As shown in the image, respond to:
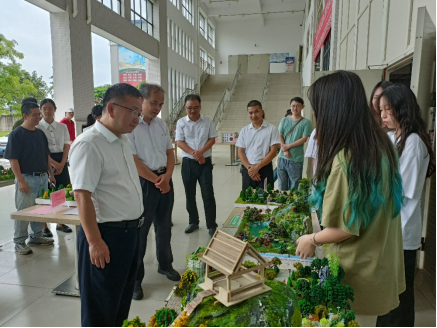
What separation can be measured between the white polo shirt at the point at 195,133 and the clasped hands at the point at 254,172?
2.10 ft

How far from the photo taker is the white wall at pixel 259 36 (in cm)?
2500

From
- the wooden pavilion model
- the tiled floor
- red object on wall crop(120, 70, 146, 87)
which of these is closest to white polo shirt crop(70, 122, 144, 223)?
the tiled floor

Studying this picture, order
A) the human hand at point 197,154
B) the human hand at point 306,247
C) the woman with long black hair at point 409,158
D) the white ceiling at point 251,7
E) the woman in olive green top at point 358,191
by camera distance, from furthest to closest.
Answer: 1. the white ceiling at point 251,7
2. the human hand at point 197,154
3. the woman with long black hair at point 409,158
4. the human hand at point 306,247
5. the woman in olive green top at point 358,191

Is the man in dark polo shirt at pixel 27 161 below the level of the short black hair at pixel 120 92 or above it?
below

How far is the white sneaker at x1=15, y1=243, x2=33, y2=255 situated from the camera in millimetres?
3664

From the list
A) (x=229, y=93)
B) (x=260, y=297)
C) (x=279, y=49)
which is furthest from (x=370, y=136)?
(x=279, y=49)

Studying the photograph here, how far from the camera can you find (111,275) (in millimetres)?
1787

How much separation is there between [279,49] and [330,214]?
2632 centimetres

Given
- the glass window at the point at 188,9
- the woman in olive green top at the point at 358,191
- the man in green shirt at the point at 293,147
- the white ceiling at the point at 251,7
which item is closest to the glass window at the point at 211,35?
the white ceiling at the point at 251,7

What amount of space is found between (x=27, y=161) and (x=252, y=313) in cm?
351

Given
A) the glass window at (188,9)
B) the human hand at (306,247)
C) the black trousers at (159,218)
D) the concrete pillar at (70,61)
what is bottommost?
the black trousers at (159,218)

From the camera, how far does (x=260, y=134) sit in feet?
13.3

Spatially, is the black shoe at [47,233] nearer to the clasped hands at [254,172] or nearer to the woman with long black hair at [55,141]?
the woman with long black hair at [55,141]

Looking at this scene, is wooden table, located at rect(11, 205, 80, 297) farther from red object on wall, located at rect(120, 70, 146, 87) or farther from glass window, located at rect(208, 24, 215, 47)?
glass window, located at rect(208, 24, 215, 47)
